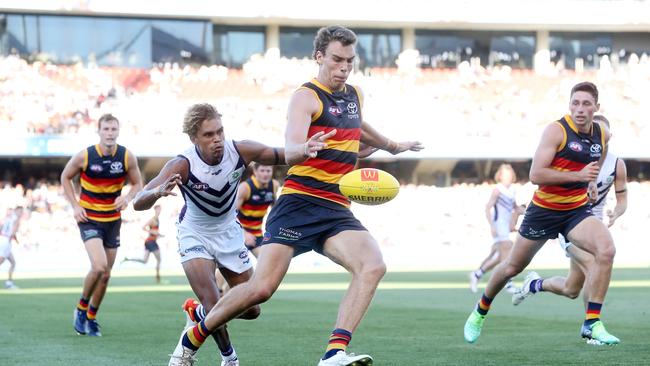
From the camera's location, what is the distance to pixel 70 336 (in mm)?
12297

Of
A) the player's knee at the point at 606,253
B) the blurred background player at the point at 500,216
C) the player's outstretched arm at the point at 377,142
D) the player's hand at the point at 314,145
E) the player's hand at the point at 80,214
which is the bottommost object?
the blurred background player at the point at 500,216

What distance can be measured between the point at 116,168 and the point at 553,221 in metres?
5.22

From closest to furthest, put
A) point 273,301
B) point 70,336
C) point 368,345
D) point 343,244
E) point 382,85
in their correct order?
point 343,244
point 368,345
point 70,336
point 273,301
point 382,85

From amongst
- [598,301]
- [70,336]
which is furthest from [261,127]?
[598,301]

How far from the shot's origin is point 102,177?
13.1 meters

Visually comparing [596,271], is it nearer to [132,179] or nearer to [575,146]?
[575,146]

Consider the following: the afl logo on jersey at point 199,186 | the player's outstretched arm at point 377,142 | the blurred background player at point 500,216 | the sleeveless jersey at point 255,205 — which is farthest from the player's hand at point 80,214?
the blurred background player at point 500,216

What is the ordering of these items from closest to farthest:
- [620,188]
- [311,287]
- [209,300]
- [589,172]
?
1. [209,300]
2. [589,172]
3. [620,188]
4. [311,287]

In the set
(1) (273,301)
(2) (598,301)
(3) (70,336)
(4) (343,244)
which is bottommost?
(1) (273,301)

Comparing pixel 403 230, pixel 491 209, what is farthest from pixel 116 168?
pixel 403 230

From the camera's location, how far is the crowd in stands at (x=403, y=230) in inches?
1319

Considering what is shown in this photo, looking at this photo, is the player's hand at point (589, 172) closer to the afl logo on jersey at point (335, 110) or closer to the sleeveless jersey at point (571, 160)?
the sleeveless jersey at point (571, 160)

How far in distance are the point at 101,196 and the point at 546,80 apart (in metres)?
31.5

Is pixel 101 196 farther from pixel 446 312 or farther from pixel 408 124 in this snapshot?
pixel 408 124
